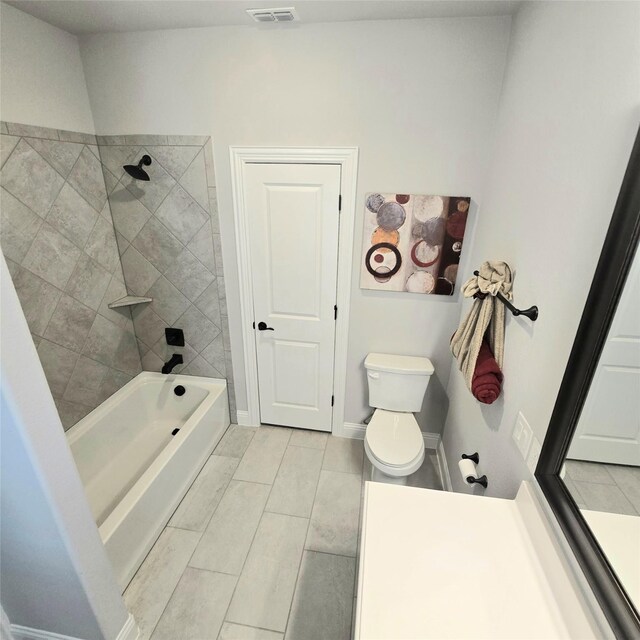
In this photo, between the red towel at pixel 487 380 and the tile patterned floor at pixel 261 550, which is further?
the tile patterned floor at pixel 261 550

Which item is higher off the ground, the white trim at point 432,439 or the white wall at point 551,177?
the white wall at point 551,177

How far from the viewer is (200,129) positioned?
2012 mm

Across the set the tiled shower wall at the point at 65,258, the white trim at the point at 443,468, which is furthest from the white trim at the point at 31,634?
the white trim at the point at 443,468

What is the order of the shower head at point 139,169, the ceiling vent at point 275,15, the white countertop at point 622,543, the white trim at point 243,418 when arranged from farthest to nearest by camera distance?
the white trim at point 243,418, the shower head at point 139,169, the ceiling vent at point 275,15, the white countertop at point 622,543

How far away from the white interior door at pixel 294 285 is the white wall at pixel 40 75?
1.08m

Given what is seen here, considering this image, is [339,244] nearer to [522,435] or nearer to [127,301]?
[522,435]

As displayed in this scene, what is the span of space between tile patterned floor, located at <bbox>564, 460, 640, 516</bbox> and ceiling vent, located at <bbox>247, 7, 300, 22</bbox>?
84.5 inches

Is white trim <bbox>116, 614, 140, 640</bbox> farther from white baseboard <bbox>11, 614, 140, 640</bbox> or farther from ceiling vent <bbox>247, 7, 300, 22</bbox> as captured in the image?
ceiling vent <bbox>247, 7, 300, 22</bbox>

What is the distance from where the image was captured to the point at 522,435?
1207 millimetres

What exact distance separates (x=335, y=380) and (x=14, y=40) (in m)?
2.56

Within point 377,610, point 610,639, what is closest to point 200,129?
point 377,610

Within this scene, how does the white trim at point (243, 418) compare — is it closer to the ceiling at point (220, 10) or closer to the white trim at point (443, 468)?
the white trim at point (443, 468)

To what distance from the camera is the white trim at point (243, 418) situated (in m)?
2.71

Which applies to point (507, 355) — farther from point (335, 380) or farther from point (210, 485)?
point (210, 485)
